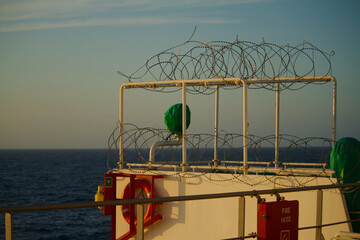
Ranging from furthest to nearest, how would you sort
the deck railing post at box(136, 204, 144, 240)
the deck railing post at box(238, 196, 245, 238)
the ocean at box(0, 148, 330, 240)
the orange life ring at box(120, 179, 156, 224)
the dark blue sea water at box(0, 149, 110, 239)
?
the dark blue sea water at box(0, 149, 110, 239) < the ocean at box(0, 148, 330, 240) < the orange life ring at box(120, 179, 156, 224) < the deck railing post at box(238, 196, 245, 238) < the deck railing post at box(136, 204, 144, 240)

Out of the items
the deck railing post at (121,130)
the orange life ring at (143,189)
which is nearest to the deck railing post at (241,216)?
the orange life ring at (143,189)

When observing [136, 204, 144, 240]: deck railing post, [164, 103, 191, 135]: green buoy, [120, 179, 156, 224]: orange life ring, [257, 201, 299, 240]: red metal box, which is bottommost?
[120, 179, 156, 224]: orange life ring

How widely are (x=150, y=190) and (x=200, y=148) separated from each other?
149 cm

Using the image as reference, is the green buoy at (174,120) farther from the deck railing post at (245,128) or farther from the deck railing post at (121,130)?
the deck railing post at (245,128)

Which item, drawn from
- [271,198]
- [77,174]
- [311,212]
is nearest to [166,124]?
[271,198]

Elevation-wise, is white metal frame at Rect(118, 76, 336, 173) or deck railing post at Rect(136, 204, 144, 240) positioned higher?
white metal frame at Rect(118, 76, 336, 173)

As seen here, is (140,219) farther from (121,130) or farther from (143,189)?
(121,130)

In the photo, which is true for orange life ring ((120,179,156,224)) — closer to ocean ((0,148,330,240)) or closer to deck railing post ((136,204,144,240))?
ocean ((0,148,330,240))

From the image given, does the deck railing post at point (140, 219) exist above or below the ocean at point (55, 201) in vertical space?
above

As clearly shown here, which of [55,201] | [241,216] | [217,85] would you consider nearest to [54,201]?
[55,201]

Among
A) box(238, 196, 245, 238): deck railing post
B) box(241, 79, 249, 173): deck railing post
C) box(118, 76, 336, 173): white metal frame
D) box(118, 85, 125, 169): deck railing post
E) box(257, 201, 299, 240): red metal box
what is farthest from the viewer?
box(118, 85, 125, 169): deck railing post

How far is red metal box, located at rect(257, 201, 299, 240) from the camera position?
4.68m

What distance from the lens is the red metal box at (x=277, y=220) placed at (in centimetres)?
468

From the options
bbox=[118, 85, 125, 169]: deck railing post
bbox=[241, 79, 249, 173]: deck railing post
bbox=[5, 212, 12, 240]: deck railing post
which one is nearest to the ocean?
bbox=[241, 79, 249, 173]: deck railing post
